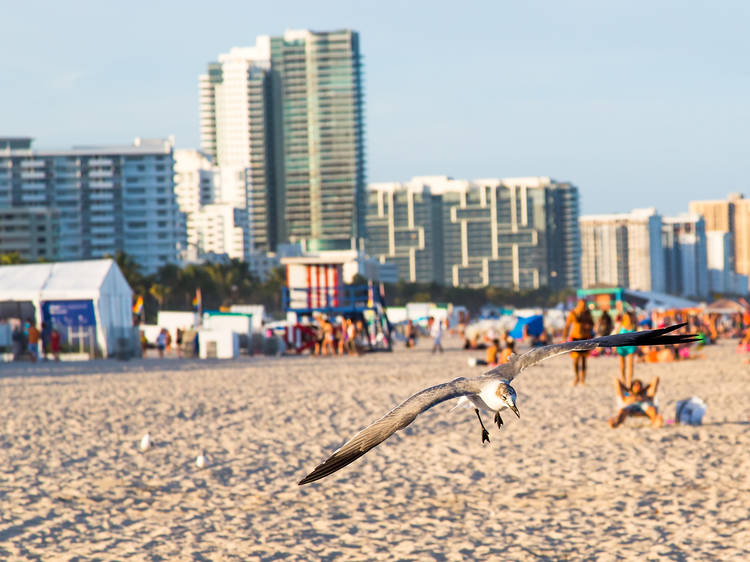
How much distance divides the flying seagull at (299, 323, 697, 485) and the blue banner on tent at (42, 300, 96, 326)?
→ 1167 inches

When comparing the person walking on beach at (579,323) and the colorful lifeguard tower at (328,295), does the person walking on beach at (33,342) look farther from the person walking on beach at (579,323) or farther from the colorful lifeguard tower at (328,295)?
the person walking on beach at (579,323)

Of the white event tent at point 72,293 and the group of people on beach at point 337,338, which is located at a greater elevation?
the white event tent at point 72,293

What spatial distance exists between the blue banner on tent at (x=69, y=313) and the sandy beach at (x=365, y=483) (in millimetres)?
11870

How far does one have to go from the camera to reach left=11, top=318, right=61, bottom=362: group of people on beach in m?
31.5

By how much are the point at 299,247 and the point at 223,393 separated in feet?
578

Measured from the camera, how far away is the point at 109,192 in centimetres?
16400

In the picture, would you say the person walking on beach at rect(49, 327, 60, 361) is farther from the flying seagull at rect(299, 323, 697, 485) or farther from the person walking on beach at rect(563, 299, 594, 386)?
the flying seagull at rect(299, 323, 697, 485)

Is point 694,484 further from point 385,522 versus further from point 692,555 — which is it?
point 385,522

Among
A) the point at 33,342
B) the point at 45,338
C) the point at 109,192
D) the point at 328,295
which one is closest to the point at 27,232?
the point at 109,192

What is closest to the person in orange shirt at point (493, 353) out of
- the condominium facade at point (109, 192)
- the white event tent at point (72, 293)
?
the white event tent at point (72, 293)

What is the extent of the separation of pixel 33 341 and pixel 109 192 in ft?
451

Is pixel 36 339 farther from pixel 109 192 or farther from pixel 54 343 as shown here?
pixel 109 192

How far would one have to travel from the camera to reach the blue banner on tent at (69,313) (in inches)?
1226

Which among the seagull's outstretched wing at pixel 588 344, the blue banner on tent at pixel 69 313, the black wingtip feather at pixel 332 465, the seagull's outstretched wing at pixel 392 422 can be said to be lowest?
the blue banner on tent at pixel 69 313
